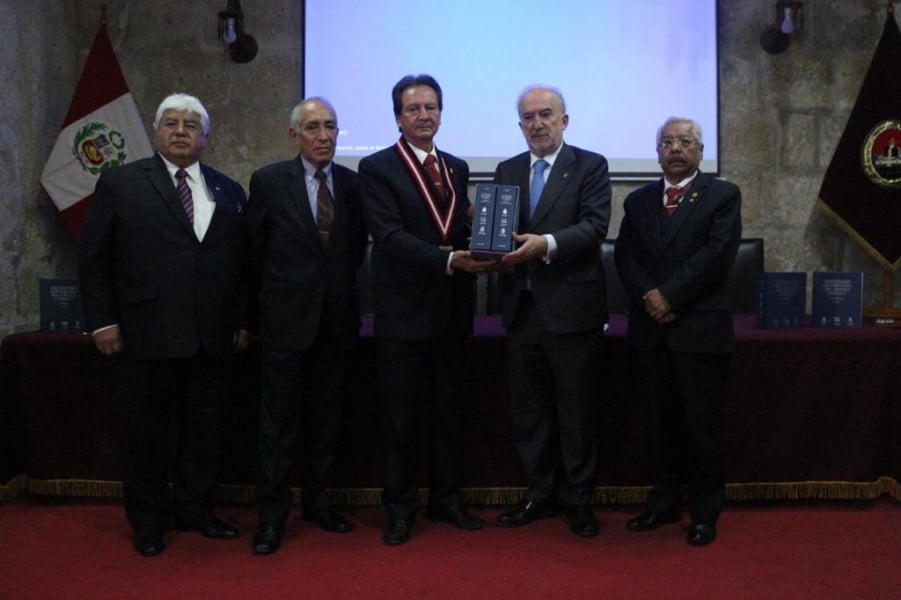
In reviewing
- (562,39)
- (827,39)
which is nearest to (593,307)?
(562,39)

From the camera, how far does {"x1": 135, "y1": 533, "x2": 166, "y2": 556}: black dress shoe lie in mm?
2859

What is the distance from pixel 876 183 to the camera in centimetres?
463

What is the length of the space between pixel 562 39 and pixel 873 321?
236 cm

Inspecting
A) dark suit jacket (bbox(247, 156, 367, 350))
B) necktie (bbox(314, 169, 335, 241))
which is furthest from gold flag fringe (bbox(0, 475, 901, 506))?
necktie (bbox(314, 169, 335, 241))

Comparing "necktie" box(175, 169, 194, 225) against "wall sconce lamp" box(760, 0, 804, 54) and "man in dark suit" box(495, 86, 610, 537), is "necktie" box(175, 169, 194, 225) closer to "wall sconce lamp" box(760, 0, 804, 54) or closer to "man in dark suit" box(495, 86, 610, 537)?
"man in dark suit" box(495, 86, 610, 537)

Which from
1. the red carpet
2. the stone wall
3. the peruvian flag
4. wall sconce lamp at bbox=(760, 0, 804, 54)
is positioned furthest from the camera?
the stone wall

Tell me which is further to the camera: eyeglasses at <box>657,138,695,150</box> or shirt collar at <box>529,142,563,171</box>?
shirt collar at <box>529,142,563,171</box>

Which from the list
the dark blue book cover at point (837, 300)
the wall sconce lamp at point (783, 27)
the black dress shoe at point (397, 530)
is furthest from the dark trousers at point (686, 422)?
the wall sconce lamp at point (783, 27)

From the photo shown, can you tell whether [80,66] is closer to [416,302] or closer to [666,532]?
[416,302]

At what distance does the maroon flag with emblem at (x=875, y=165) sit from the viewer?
4.59 metres

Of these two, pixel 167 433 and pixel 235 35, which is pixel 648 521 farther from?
pixel 235 35

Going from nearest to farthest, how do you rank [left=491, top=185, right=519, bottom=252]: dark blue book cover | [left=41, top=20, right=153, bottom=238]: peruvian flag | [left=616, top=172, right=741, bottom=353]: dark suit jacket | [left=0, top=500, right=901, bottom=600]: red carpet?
1. [left=0, top=500, right=901, bottom=600]: red carpet
2. [left=491, top=185, right=519, bottom=252]: dark blue book cover
3. [left=616, top=172, right=741, bottom=353]: dark suit jacket
4. [left=41, top=20, right=153, bottom=238]: peruvian flag

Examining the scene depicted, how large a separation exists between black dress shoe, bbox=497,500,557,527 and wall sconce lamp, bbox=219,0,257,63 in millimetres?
3148

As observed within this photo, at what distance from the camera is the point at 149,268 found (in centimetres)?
287
